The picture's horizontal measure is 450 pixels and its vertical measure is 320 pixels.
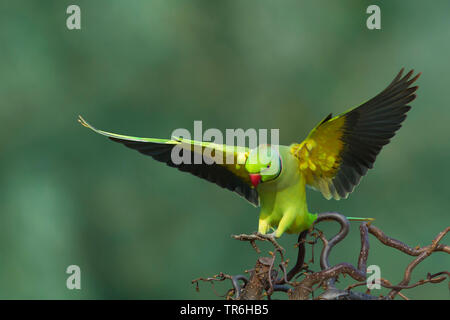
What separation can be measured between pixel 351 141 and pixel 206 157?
13.2 inches

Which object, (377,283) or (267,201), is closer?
(377,283)

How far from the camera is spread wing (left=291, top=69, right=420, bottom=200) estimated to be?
45.6 inches

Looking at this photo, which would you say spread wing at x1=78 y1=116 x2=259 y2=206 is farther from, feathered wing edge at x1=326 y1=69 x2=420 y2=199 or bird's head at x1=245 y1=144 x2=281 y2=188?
feathered wing edge at x1=326 y1=69 x2=420 y2=199

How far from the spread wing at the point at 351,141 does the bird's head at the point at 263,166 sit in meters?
0.10

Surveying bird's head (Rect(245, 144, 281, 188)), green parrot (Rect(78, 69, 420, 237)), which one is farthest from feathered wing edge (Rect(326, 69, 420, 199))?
bird's head (Rect(245, 144, 281, 188))

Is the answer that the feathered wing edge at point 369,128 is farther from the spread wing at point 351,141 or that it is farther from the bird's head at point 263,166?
the bird's head at point 263,166

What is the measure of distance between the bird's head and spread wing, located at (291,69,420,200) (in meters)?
0.10

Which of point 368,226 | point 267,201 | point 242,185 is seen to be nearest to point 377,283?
point 368,226

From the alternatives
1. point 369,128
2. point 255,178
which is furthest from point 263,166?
point 369,128

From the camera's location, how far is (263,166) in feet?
3.69

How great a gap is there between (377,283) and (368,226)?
0.17m

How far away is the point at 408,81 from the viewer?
3.71ft
